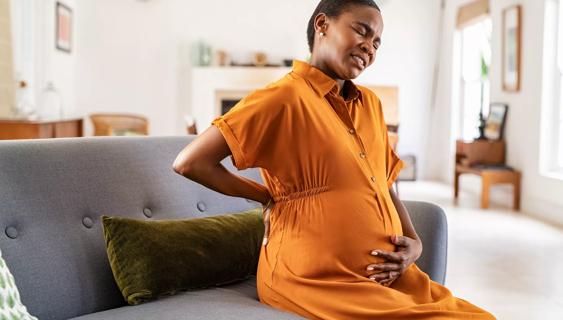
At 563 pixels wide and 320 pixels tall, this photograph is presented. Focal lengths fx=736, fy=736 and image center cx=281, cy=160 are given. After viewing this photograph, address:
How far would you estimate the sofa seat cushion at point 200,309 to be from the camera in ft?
6.14

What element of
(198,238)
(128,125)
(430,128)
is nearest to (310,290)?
(198,238)

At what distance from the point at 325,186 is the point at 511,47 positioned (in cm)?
632

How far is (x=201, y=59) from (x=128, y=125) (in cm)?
133

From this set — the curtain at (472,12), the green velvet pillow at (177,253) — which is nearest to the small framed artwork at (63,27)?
the curtain at (472,12)

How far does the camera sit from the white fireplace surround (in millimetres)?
9625

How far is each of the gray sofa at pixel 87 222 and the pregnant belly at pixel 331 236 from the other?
16 cm

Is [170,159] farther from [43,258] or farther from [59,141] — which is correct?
[43,258]

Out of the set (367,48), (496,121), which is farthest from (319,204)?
(496,121)

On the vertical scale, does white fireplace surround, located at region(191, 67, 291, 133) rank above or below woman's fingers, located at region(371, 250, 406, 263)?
above

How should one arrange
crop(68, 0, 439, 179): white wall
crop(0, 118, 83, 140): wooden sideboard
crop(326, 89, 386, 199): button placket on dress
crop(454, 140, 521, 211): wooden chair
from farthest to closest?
crop(68, 0, 439, 179): white wall
crop(454, 140, 521, 211): wooden chair
crop(0, 118, 83, 140): wooden sideboard
crop(326, 89, 386, 199): button placket on dress

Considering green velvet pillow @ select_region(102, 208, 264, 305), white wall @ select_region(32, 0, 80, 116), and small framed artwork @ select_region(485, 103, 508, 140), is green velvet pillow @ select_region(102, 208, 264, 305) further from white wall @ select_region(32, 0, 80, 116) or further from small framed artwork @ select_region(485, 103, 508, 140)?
small framed artwork @ select_region(485, 103, 508, 140)

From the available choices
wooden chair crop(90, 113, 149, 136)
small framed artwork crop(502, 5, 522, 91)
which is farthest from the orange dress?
wooden chair crop(90, 113, 149, 136)

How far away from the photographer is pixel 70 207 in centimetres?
208

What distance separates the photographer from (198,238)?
2.18 m
